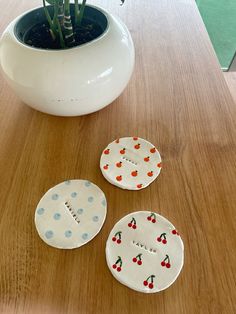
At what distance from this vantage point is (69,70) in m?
0.44

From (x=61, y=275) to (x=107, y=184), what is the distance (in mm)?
165

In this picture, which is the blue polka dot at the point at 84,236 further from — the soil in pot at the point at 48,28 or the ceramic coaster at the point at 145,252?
the soil in pot at the point at 48,28

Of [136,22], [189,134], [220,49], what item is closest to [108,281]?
[189,134]

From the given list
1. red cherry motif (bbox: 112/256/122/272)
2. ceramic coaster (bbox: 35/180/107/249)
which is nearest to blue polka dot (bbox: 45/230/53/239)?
ceramic coaster (bbox: 35/180/107/249)

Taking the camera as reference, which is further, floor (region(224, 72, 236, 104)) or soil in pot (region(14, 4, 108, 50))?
floor (region(224, 72, 236, 104))

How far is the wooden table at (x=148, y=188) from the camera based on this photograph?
36 centimetres

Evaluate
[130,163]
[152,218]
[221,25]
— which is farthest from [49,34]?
[221,25]

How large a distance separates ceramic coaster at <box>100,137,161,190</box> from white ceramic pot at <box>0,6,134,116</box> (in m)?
0.10

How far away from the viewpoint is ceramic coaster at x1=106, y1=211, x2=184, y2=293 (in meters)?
0.36

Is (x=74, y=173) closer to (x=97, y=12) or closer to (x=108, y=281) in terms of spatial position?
(x=108, y=281)

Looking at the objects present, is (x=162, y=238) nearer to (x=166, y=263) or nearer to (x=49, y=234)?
(x=166, y=263)

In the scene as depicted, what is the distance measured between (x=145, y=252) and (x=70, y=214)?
13cm

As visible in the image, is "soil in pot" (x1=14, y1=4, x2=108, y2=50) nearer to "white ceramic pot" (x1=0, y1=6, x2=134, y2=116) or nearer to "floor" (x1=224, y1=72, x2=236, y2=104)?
"white ceramic pot" (x1=0, y1=6, x2=134, y2=116)

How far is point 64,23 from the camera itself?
48cm
